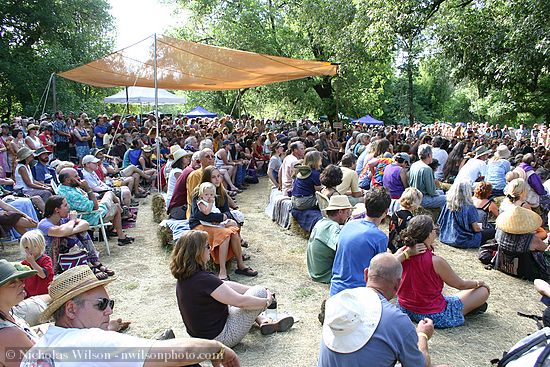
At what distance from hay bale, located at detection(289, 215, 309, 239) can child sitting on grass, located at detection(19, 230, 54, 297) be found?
12.5ft

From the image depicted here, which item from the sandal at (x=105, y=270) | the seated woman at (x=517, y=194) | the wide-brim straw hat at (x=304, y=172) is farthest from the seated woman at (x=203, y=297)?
the seated woman at (x=517, y=194)

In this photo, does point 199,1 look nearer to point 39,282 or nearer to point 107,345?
point 39,282

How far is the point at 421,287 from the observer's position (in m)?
3.86

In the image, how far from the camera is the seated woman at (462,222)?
6.22 meters

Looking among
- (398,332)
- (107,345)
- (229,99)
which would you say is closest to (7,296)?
(107,345)

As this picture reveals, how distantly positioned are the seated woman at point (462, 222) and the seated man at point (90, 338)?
15.9ft

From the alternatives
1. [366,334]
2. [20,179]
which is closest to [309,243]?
[366,334]

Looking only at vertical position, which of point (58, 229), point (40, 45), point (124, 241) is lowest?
point (124, 241)

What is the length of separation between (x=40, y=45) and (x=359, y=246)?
23.7 metres

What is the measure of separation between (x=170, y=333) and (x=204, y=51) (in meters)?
7.15

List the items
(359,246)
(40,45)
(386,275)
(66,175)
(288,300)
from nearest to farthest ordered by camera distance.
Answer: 1. (386,275)
2. (359,246)
3. (288,300)
4. (66,175)
5. (40,45)

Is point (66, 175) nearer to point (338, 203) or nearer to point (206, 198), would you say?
point (206, 198)

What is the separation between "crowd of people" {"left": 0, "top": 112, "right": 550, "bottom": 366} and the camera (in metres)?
2.20

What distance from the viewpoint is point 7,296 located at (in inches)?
96.1
